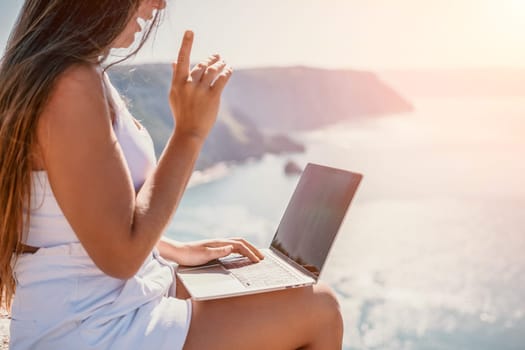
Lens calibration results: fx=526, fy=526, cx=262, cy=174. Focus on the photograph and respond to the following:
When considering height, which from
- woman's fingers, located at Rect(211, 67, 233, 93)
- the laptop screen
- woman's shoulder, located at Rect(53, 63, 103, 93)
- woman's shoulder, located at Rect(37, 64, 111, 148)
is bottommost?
the laptop screen

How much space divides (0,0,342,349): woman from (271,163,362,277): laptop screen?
4.1 inches

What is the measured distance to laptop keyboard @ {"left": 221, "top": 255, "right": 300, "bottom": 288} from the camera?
765mm

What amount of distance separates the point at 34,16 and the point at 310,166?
20.9 inches

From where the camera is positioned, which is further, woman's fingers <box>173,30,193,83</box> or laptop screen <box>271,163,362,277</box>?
laptop screen <box>271,163,362,277</box>

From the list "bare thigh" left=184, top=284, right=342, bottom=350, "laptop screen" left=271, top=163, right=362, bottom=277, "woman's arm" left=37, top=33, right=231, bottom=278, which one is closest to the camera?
"woman's arm" left=37, top=33, right=231, bottom=278

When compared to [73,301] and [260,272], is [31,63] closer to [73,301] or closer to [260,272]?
→ [73,301]

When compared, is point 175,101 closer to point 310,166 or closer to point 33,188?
point 33,188

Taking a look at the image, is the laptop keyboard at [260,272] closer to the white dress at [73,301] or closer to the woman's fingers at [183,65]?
the white dress at [73,301]

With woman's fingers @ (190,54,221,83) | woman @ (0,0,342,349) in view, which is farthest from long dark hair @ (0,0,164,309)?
woman's fingers @ (190,54,221,83)

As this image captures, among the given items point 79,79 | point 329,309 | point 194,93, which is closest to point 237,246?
point 329,309

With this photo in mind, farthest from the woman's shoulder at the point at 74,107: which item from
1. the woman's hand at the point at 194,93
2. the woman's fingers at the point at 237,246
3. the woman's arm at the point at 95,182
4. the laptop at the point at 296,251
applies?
the woman's fingers at the point at 237,246

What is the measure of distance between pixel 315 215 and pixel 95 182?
425 millimetres

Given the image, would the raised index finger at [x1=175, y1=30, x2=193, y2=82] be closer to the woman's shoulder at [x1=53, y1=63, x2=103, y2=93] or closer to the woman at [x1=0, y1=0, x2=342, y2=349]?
the woman at [x1=0, y1=0, x2=342, y2=349]

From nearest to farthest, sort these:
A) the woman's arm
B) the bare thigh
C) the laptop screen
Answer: the woman's arm
the bare thigh
the laptop screen
